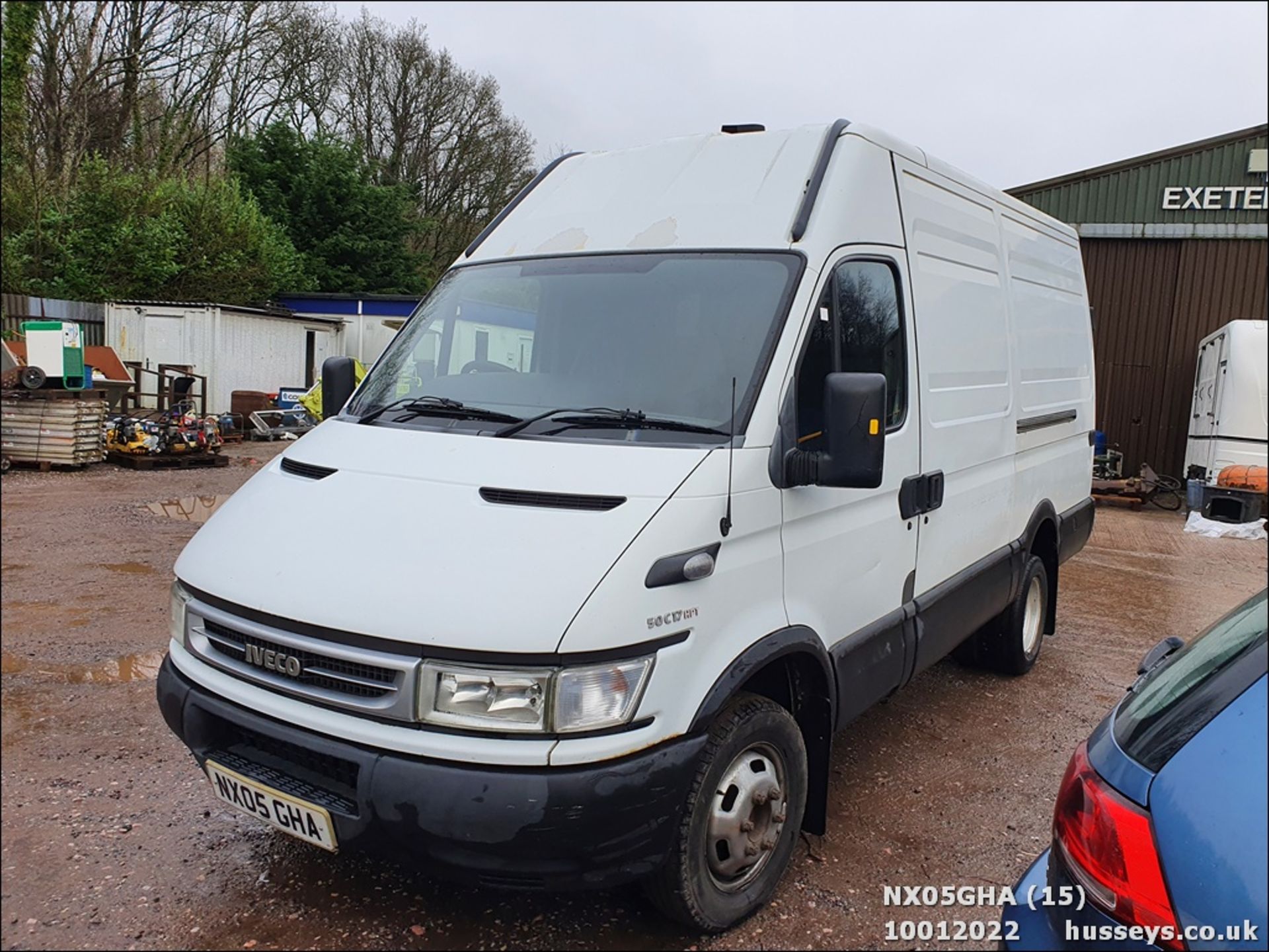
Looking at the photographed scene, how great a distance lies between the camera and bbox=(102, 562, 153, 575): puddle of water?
7.34 meters

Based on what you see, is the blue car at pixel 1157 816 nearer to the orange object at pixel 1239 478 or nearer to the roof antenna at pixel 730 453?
the roof antenna at pixel 730 453

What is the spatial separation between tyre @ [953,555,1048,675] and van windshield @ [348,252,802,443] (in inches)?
122

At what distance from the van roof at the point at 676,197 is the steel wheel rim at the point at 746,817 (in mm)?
1771

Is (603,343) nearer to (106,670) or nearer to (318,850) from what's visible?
(318,850)

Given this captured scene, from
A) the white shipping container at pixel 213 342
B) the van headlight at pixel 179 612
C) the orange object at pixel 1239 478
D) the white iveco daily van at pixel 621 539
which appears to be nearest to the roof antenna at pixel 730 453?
the white iveco daily van at pixel 621 539

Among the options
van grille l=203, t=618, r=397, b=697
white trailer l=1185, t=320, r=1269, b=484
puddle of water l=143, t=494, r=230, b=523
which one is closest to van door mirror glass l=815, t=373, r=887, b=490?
van grille l=203, t=618, r=397, b=697

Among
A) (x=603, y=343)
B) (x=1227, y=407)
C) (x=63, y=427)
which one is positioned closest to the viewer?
(x=603, y=343)

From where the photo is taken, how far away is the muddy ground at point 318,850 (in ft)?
9.11

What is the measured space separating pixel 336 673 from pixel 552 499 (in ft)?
2.49

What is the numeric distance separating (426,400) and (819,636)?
1.64m

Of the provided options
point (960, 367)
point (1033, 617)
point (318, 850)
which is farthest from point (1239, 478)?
point (318, 850)

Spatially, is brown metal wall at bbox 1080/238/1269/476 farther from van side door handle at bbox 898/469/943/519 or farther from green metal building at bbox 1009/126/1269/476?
van side door handle at bbox 898/469/943/519

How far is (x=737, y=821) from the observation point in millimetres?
2734

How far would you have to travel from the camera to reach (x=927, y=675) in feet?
18.1
